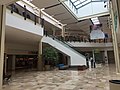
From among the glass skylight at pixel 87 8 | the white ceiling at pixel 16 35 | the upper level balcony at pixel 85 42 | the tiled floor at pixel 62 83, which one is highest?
the glass skylight at pixel 87 8

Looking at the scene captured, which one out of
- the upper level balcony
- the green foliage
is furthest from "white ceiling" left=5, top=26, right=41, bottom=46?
the upper level balcony

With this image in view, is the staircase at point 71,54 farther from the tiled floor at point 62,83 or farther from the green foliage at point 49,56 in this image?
the tiled floor at point 62,83

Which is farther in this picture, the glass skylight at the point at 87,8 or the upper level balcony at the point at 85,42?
the upper level balcony at the point at 85,42

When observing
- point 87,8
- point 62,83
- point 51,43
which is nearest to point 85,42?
point 87,8

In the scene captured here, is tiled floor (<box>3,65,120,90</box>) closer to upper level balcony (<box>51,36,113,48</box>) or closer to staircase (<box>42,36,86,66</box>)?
staircase (<box>42,36,86,66</box>)

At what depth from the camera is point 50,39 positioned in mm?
14891

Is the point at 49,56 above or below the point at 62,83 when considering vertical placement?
above

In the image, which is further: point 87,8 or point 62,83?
point 87,8

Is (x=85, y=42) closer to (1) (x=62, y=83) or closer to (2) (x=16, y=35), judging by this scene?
(2) (x=16, y=35)

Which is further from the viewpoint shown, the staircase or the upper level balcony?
the upper level balcony

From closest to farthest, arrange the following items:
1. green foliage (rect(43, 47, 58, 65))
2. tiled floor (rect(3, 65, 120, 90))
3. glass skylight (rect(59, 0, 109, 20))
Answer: tiled floor (rect(3, 65, 120, 90))
green foliage (rect(43, 47, 58, 65))
glass skylight (rect(59, 0, 109, 20))

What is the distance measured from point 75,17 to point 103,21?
169 inches

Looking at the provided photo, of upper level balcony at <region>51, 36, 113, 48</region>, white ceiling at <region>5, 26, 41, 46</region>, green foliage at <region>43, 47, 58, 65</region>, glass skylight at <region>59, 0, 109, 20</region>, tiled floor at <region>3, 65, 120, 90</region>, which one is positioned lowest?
tiled floor at <region>3, 65, 120, 90</region>

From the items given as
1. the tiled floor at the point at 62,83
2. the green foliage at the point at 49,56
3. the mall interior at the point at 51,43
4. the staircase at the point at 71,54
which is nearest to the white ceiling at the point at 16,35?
the mall interior at the point at 51,43
